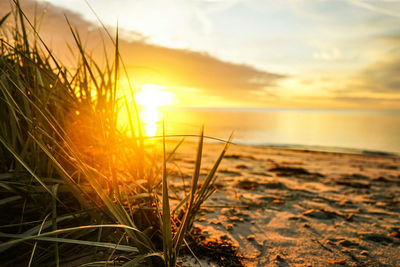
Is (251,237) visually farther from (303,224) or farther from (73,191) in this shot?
(73,191)

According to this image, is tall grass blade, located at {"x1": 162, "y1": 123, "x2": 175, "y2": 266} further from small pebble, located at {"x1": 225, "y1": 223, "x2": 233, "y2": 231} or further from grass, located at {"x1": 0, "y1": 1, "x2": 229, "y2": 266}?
small pebble, located at {"x1": 225, "y1": 223, "x2": 233, "y2": 231}

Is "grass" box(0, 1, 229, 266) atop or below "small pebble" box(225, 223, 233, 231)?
atop

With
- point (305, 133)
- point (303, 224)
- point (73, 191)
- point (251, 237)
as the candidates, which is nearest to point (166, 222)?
point (73, 191)

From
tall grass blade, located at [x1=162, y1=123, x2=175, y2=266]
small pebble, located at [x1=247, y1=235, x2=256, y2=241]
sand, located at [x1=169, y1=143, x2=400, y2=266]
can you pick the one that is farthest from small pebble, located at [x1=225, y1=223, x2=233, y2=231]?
tall grass blade, located at [x1=162, y1=123, x2=175, y2=266]

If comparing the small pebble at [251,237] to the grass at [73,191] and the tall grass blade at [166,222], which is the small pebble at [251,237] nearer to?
the grass at [73,191]

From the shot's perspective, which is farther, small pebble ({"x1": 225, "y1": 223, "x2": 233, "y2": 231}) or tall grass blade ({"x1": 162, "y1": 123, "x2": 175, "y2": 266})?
small pebble ({"x1": 225, "y1": 223, "x2": 233, "y2": 231})

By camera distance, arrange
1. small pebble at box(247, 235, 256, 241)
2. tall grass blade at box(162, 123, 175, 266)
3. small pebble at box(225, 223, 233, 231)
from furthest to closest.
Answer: small pebble at box(225, 223, 233, 231) < small pebble at box(247, 235, 256, 241) < tall grass blade at box(162, 123, 175, 266)

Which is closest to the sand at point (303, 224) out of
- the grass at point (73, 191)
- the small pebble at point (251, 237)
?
the small pebble at point (251, 237)

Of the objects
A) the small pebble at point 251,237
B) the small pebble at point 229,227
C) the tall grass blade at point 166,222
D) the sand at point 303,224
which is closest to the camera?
the tall grass blade at point 166,222

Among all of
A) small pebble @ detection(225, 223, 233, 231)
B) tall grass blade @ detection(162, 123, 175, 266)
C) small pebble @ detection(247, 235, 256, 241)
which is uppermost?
tall grass blade @ detection(162, 123, 175, 266)

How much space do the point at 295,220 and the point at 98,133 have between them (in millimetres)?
1711

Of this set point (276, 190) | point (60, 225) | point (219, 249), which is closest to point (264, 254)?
point (219, 249)

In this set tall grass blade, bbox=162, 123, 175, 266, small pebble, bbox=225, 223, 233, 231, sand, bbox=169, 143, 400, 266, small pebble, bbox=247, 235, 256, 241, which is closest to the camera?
tall grass blade, bbox=162, 123, 175, 266

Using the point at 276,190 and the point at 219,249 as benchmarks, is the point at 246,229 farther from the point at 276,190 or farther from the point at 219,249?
the point at 276,190
